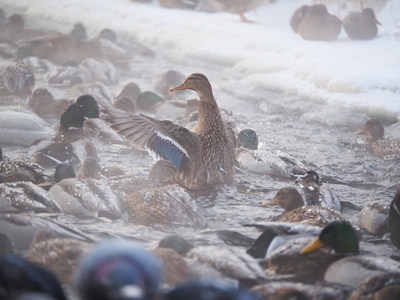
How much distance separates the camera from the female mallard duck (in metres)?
3.76

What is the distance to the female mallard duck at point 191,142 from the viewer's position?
148 inches

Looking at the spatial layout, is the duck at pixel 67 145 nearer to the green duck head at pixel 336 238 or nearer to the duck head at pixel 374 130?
the green duck head at pixel 336 238

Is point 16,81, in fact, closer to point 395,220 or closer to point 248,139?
point 248,139

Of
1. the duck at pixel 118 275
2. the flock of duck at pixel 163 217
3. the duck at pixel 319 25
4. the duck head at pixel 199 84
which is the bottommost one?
the flock of duck at pixel 163 217

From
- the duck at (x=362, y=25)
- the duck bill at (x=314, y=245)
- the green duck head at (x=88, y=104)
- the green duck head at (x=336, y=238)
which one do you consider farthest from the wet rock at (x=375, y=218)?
the duck at (x=362, y=25)

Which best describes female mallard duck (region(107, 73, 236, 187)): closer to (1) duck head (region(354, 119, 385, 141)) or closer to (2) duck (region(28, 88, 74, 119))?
(1) duck head (region(354, 119, 385, 141))

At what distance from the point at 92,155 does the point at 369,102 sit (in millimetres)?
3025

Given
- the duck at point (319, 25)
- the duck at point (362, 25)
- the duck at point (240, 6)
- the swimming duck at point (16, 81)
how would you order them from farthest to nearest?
the duck at point (240, 6) → the duck at point (319, 25) → the duck at point (362, 25) → the swimming duck at point (16, 81)

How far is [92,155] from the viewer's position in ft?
14.4

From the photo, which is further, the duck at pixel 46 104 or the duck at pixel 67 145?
the duck at pixel 46 104

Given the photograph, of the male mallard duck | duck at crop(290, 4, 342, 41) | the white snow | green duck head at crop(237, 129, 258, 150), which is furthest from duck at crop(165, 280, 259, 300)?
duck at crop(290, 4, 342, 41)

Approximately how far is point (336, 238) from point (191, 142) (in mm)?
1570

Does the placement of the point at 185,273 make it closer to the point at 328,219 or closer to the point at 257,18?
the point at 328,219

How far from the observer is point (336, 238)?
2.51 meters
